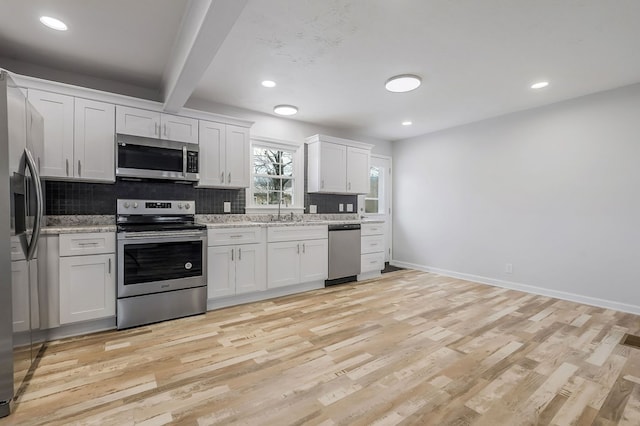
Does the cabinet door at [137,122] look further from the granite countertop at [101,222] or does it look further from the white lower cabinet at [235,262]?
the white lower cabinet at [235,262]

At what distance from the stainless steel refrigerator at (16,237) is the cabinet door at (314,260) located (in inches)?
105

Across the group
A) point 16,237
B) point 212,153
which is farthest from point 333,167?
point 16,237

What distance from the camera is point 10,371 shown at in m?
1.66

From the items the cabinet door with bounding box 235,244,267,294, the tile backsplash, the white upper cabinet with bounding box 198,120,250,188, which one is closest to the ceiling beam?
the white upper cabinet with bounding box 198,120,250,188

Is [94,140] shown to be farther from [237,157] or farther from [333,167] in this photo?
[333,167]

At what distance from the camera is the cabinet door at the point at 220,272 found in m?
3.27

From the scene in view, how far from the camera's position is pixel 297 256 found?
13.1 ft

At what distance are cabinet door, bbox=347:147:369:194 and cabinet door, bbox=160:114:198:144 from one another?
2.47m

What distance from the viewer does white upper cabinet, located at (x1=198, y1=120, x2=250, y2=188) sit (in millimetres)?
3588

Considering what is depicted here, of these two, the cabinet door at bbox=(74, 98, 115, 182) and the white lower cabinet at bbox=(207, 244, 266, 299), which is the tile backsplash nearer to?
the cabinet door at bbox=(74, 98, 115, 182)

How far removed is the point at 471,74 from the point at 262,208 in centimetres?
308

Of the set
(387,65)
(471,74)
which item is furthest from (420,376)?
(471,74)

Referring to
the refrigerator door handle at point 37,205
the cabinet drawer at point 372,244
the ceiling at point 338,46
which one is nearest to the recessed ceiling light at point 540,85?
the ceiling at point 338,46

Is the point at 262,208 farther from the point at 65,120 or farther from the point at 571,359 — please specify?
the point at 571,359
